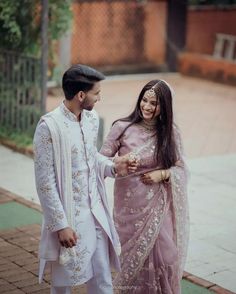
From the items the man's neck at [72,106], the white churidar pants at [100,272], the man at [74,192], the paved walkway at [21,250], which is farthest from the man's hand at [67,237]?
the paved walkway at [21,250]

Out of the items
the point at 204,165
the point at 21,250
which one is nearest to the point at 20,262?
the point at 21,250

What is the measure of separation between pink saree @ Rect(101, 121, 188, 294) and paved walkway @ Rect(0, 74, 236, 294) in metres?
0.85

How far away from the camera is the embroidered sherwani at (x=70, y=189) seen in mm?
3654

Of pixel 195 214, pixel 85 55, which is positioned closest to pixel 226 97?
pixel 85 55

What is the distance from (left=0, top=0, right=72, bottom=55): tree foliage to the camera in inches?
352

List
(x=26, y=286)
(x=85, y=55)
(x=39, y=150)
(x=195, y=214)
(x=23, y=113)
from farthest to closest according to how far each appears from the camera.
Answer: (x=85, y=55)
(x=23, y=113)
(x=195, y=214)
(x=26, y=286)
(x=39, y=150)

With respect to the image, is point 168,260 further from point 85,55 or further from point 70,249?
point 85,55

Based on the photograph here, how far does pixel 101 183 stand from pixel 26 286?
1.25 metres

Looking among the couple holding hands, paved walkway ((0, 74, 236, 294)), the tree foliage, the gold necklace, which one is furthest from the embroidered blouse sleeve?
the tree foliage

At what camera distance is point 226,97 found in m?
13.5

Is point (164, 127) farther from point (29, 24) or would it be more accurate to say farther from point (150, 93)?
point (29, 24)

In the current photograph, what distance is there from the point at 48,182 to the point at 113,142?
0.86m

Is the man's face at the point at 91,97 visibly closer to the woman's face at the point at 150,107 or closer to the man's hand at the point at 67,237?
the woman's face at the point at 150,107

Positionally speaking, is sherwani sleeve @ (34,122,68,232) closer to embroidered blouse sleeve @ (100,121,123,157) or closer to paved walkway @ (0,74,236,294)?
embroidered blouse sleeve @ (100,121,123,157)
